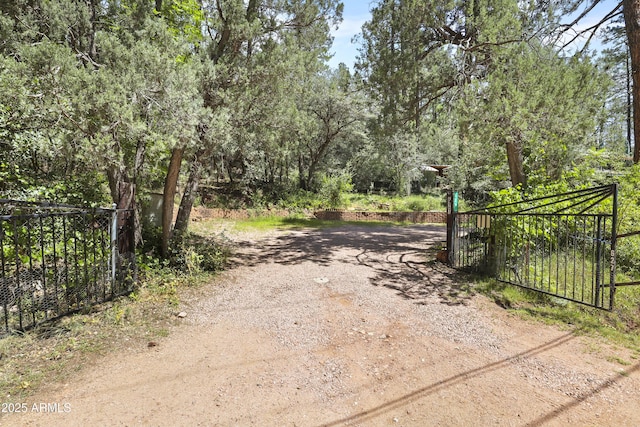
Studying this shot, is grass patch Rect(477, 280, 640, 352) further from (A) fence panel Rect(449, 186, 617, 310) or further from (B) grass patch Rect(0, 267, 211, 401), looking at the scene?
(B) grass patch Rect(0, 267, 211, 401)

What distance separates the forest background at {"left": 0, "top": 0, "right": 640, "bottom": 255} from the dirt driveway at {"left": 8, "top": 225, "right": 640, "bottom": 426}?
2.49m

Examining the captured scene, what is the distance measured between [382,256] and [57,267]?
18.6 ft

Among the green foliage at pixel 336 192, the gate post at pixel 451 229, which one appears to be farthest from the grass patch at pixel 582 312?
the green foliage at pixel 336 192

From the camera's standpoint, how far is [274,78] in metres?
5.90

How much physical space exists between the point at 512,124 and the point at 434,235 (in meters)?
5.29

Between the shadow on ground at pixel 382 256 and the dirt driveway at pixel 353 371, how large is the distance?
23 centimetres

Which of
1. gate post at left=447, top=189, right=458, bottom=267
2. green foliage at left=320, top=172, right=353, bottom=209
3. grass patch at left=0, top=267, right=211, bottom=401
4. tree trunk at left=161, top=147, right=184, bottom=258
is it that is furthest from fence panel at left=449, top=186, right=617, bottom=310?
green foliage at left=320, top=172, right=353, bottom=209

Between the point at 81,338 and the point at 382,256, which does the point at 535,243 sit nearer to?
the point at 382,256

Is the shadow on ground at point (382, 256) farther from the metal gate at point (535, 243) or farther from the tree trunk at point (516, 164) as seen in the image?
the tree trunk at point (516, 164)

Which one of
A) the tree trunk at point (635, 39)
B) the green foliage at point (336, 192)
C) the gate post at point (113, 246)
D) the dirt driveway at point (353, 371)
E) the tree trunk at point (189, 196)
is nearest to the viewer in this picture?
the dirt driveway at point (353, 371)

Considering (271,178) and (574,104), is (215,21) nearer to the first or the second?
(574,104)

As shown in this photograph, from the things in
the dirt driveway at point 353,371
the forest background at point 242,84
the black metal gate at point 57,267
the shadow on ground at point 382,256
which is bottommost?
the dirt driveway at point 353,371

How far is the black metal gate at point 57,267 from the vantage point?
3.79 meters

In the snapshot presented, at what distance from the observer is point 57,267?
4.77 meters
